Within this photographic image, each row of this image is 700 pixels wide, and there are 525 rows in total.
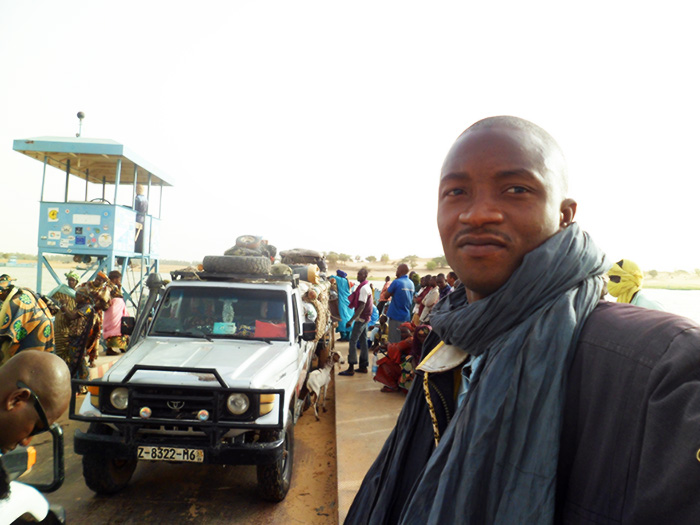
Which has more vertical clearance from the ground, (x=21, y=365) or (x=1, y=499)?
(x=21, y=365)

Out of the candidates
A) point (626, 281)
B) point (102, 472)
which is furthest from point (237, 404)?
point (626, 281)

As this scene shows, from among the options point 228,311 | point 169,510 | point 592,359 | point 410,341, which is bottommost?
point 169,510

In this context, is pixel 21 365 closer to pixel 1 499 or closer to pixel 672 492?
pixel 1 499

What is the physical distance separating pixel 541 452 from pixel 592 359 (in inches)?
7.9

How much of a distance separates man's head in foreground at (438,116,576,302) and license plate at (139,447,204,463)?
3.43 metres

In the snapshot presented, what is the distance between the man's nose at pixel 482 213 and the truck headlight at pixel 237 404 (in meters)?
3.25

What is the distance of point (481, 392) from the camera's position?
3.00 ft

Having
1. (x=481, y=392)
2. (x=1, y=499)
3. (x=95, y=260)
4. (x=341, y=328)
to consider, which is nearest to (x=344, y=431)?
(x=1, y=499)

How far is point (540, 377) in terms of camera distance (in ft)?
2.78

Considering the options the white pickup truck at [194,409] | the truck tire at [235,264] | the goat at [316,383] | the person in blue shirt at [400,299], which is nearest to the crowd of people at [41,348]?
the white pickup truck at [194,409]

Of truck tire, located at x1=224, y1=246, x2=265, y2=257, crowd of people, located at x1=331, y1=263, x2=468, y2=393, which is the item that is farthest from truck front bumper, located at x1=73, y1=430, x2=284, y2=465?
truck tire, located at x1=224, y1=246, x2=265, y2=257

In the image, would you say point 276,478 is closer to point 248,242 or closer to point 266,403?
point 266,403

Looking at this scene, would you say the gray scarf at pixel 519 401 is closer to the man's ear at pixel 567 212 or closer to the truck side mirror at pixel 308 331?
the man's ear at pixel 567 212

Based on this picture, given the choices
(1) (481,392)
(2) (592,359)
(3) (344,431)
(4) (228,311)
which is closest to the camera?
(2) (592,359)
